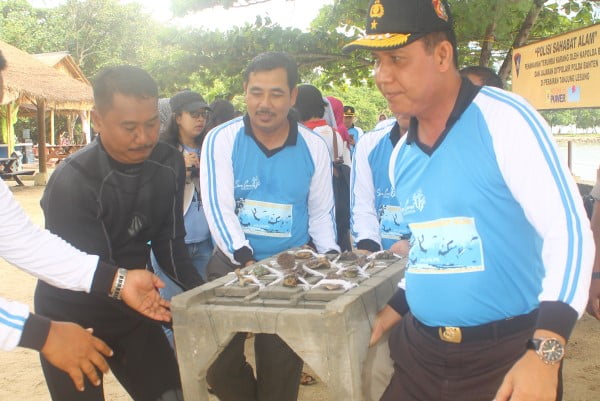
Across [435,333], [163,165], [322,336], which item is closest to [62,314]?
[163,165]

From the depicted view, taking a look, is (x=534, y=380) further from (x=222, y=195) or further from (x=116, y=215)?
(x=222, y=195)

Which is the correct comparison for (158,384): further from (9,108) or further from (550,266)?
(9,108)

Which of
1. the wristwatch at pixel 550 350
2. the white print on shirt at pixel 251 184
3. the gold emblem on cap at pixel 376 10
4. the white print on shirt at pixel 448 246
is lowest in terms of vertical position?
the wristwatch at pixel 550 350

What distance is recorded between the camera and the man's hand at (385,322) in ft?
8.45

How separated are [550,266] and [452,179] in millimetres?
418

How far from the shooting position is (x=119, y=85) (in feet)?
9.37

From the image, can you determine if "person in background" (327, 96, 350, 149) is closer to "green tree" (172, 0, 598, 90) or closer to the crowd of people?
"green tree" (172, 0, 598, 90)

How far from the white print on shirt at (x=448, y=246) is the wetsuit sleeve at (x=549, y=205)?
191 millimetres

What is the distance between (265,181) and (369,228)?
2.29 feet

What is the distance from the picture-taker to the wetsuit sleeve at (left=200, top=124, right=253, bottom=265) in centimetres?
359

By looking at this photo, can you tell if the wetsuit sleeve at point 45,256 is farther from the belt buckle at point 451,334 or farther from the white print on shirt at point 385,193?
the white print on shirt at point 385,193

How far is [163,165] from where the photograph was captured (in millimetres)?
3111

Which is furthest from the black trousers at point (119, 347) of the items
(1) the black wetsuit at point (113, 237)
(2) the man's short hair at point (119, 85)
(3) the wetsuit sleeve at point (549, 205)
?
(3) the wetsuit sleeve at point (549, 205)

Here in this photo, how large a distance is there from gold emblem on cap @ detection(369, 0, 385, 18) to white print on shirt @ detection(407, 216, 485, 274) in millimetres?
703
